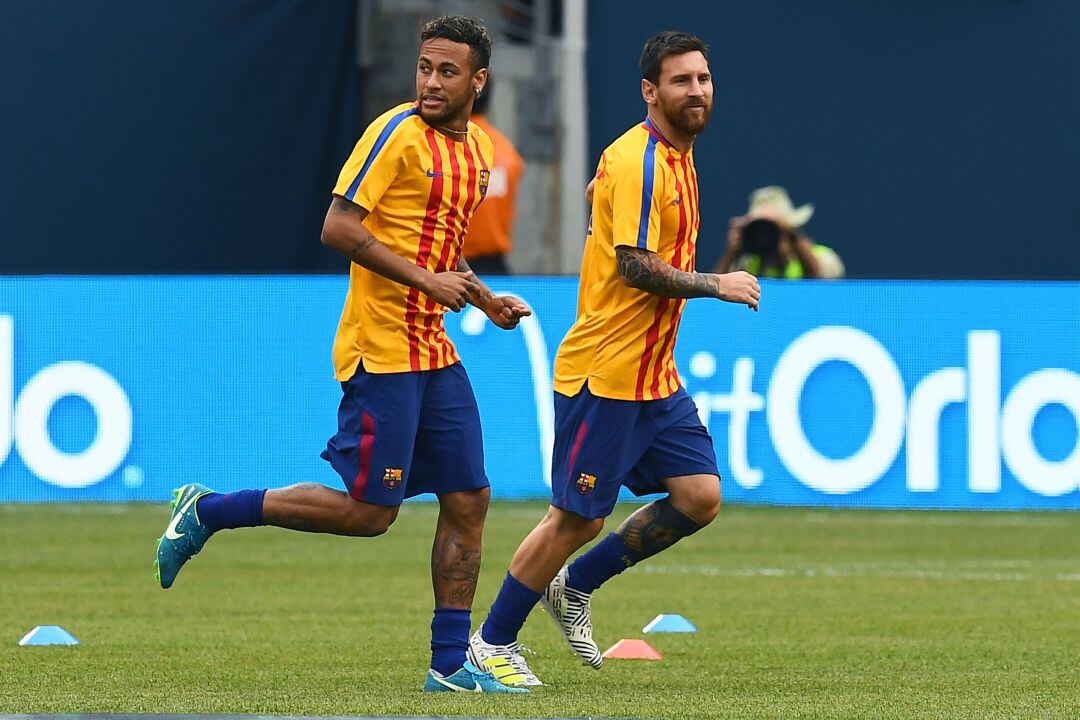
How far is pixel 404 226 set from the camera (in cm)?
645

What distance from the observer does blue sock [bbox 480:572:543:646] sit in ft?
22.1

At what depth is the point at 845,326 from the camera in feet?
42.8

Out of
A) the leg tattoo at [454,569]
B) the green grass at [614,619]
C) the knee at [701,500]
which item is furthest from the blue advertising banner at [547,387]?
the leg tattoo at [454,569]

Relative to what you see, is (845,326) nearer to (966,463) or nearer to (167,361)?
(966,463)

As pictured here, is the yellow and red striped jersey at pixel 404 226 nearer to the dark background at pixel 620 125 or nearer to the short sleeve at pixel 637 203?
the short sleeve at pixel 637 203

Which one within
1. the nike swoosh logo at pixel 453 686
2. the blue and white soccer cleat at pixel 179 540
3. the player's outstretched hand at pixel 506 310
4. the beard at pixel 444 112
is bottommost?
the nike swoosh logo at pixel 453 686

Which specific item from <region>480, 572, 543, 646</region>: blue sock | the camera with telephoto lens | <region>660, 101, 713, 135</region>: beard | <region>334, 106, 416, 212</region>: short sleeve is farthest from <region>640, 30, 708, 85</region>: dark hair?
the camera with telephoto lens

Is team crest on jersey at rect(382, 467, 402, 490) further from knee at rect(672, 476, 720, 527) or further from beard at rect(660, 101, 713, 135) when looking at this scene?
beard at rect(660, 101, 713, 135)

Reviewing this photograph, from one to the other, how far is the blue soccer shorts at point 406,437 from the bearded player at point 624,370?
32 centimetres

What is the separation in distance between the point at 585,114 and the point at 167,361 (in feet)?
17.8

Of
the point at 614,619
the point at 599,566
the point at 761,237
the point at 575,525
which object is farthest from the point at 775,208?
the point at 575,525

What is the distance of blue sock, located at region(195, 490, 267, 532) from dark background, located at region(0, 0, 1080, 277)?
34.1 ft

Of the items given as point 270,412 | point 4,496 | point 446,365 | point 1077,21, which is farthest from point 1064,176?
point 446,365

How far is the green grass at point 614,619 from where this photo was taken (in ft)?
20.9
